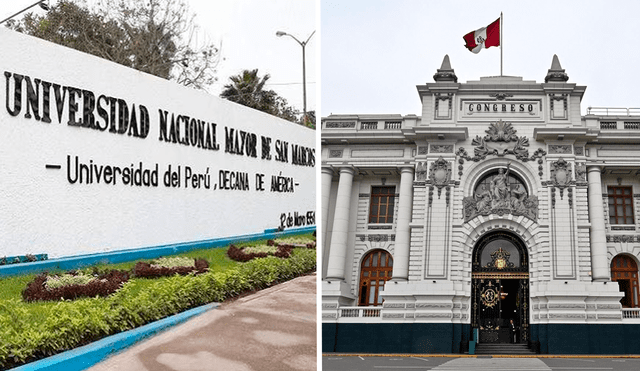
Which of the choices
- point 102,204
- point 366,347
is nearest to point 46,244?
point 102,204

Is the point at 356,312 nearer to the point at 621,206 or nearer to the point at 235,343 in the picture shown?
the point at 621,206

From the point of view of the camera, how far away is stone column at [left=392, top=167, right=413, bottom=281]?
66.6ft

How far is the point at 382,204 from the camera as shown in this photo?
22516mm

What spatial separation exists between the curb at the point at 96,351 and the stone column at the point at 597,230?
15910mm

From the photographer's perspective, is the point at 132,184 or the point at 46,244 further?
the point at 132,184

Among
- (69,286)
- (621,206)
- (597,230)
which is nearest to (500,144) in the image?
(597,230)

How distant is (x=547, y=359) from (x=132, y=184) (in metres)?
12.2

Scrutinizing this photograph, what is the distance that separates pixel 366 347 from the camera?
18.7 m

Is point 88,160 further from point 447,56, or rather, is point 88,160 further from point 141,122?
point 447,56

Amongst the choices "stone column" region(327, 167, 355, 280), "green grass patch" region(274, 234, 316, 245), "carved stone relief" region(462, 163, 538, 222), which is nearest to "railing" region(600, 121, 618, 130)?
"carved stone relief" region(462, 163, 538, 222)

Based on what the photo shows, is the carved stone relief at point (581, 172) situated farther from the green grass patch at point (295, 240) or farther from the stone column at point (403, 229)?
the green grass patch at point (295, 240)

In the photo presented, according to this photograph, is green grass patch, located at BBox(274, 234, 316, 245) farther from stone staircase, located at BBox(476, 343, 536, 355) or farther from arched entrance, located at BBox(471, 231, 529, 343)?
arched entrance, located at BBox(471, 231, 529, 343)

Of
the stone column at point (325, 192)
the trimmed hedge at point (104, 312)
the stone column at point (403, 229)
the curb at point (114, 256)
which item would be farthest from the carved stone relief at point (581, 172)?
the trimmed hedge at point (104, 312)

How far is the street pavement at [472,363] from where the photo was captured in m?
14.7
